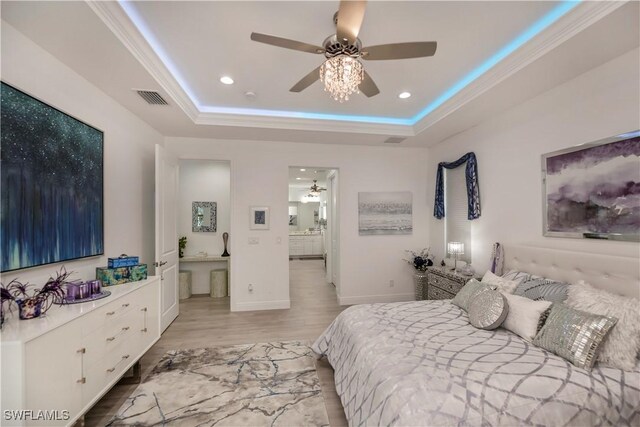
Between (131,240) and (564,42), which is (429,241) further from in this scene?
(131,240)

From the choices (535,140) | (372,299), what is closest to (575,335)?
(535,140)

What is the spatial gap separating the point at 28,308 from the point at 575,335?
3.30 m

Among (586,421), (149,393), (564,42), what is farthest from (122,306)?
(564,42)

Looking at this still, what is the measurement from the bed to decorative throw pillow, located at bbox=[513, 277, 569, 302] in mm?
140

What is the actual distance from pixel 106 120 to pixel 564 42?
3924 mm

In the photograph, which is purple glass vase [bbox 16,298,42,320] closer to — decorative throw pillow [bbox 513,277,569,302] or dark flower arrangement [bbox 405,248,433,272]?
decorative throw pillow [bbox 513,277,569,302]

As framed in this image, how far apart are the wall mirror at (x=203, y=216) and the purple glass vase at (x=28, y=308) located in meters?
3.81

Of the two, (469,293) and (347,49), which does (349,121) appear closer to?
(347,49)

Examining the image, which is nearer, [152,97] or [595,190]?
[595,190]

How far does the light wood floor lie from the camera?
7.07ft

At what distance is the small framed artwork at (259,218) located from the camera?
14.0 feet

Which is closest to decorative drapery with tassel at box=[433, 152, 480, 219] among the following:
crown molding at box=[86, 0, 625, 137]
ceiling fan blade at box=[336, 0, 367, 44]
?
crown molding at box=[86, 0, 625, 137]

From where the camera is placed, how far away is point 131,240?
3.04m

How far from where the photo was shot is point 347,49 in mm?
1748
